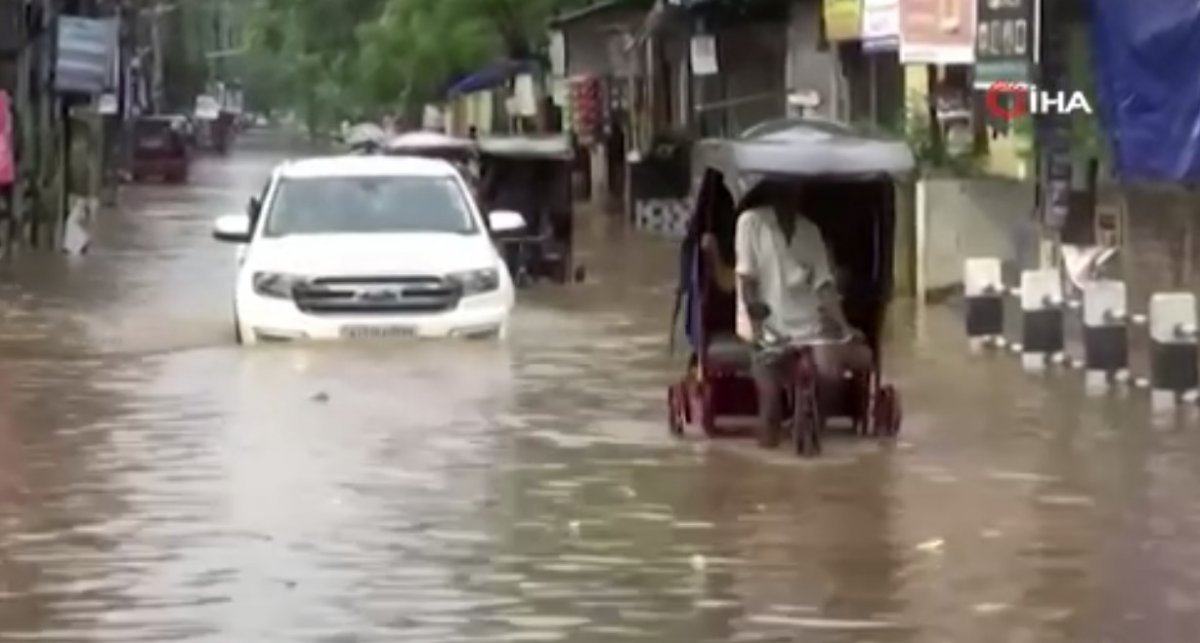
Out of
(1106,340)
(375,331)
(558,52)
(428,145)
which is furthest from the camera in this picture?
(558,52)

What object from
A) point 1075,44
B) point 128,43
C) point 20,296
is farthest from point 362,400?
point 128,43

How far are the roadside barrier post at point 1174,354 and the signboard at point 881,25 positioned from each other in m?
11.2

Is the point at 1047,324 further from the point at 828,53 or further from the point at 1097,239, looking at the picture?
the point at 828,53

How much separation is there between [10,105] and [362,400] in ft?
65.8

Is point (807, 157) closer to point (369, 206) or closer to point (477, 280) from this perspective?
point (477, 280)

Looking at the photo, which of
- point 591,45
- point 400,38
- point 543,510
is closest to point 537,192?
point 543,510

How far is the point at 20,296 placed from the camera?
29.7 meters

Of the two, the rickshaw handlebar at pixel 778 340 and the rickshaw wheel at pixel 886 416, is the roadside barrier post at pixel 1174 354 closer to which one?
the rickshaw wheel at pixel 886 416

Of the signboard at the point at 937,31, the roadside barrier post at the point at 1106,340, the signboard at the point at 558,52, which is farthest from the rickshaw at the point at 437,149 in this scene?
the signboard at the point at 558,52

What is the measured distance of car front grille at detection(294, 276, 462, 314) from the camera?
2039 centimetres

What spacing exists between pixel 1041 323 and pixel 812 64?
17656mm

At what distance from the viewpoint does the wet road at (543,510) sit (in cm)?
1042

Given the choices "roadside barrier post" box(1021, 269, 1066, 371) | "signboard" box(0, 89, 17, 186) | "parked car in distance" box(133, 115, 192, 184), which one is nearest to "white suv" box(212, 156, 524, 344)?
"roadside barrier post" box(1021, 269, 1066, 371)

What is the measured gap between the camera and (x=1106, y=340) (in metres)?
18.8
